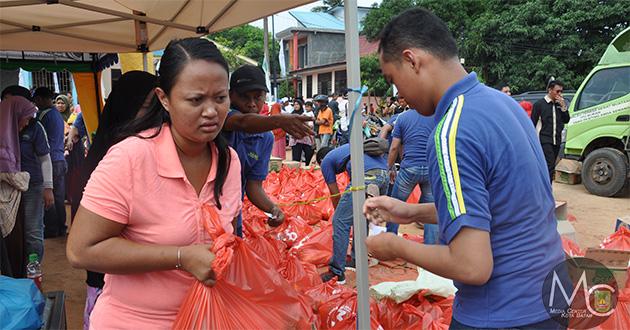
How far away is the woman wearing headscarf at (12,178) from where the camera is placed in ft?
11.0

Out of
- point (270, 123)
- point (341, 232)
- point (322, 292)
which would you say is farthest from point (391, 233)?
point (341, 232)

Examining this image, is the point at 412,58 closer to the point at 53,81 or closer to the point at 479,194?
the point at 479,194

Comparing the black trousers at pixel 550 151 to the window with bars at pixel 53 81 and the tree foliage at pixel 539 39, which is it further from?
the tree foliage at pixel 539 39

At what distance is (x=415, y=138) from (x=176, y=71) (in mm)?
3482

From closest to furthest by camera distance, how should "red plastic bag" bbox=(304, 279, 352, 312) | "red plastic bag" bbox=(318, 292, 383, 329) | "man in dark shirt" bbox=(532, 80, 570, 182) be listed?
"red plastic bag" bbox=(318, 292, 383, 329) < "red plastic bag" bbox=(304, 279, 352, 312) < "man in dark shirt" bbox=(532, 80, 570, 182)

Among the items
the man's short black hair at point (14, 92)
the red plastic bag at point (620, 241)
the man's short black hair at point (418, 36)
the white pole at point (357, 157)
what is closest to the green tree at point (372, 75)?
the red plastic bag at point (620, 241)

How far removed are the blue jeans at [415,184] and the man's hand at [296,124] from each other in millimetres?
2576

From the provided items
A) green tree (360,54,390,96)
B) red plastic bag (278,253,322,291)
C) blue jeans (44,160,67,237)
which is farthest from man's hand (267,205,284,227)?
green tree (360,54,390,96)

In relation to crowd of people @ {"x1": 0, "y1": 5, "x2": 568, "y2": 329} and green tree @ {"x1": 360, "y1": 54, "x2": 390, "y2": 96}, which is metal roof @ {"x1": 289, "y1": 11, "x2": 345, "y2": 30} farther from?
crowd of people @ {"x1": 0, "y1": 5, "x2": 568, "y2": 329}

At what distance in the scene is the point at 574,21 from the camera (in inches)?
800

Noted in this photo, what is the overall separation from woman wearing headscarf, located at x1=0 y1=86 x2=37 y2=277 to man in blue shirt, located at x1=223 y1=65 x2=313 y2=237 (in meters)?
1.84

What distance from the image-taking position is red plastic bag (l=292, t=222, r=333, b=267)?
4422 mm

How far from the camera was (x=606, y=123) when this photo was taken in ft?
25.8

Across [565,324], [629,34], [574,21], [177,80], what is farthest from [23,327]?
[574,21]
